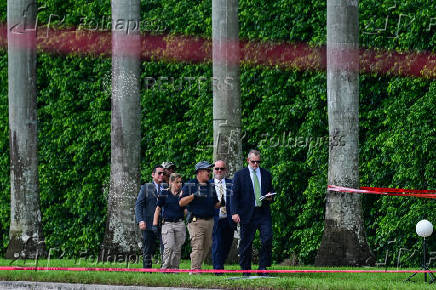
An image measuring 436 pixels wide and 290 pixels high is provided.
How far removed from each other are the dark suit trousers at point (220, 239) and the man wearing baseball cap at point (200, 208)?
0.55 ft

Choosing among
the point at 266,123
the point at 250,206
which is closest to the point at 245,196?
the point at 250,206

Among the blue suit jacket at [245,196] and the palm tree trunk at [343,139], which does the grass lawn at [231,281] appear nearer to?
the blue suit jacket at [245,196]

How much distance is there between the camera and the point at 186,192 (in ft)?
54.7

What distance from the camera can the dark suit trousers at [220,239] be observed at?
16984 mm

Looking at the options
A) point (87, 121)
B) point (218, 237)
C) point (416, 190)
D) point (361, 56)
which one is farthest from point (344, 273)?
point (87, 121)

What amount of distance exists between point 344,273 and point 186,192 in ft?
8.97

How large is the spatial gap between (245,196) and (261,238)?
679 mm

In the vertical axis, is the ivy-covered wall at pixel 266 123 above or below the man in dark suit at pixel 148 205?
above

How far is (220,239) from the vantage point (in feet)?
55.9

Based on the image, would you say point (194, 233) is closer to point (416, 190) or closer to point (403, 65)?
point (416, 190)

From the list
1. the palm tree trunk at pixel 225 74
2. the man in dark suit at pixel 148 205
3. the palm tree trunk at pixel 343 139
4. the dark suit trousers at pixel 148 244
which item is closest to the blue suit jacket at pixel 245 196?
the man in dark suit at pixel 148 205

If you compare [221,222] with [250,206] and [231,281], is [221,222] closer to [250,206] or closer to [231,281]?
[250,206]

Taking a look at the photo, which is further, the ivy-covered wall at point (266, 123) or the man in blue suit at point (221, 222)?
the ivy-covered wall at point (266, 123)

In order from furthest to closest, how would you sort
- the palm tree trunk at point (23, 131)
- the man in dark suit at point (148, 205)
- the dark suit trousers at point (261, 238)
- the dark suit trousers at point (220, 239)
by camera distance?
the palm tree trunk at point (23, 131) → the man in dark suit at point (148, 205) → the dark suit trousers at point (220, 239) → the dark suit trousers at point (261, 238)
